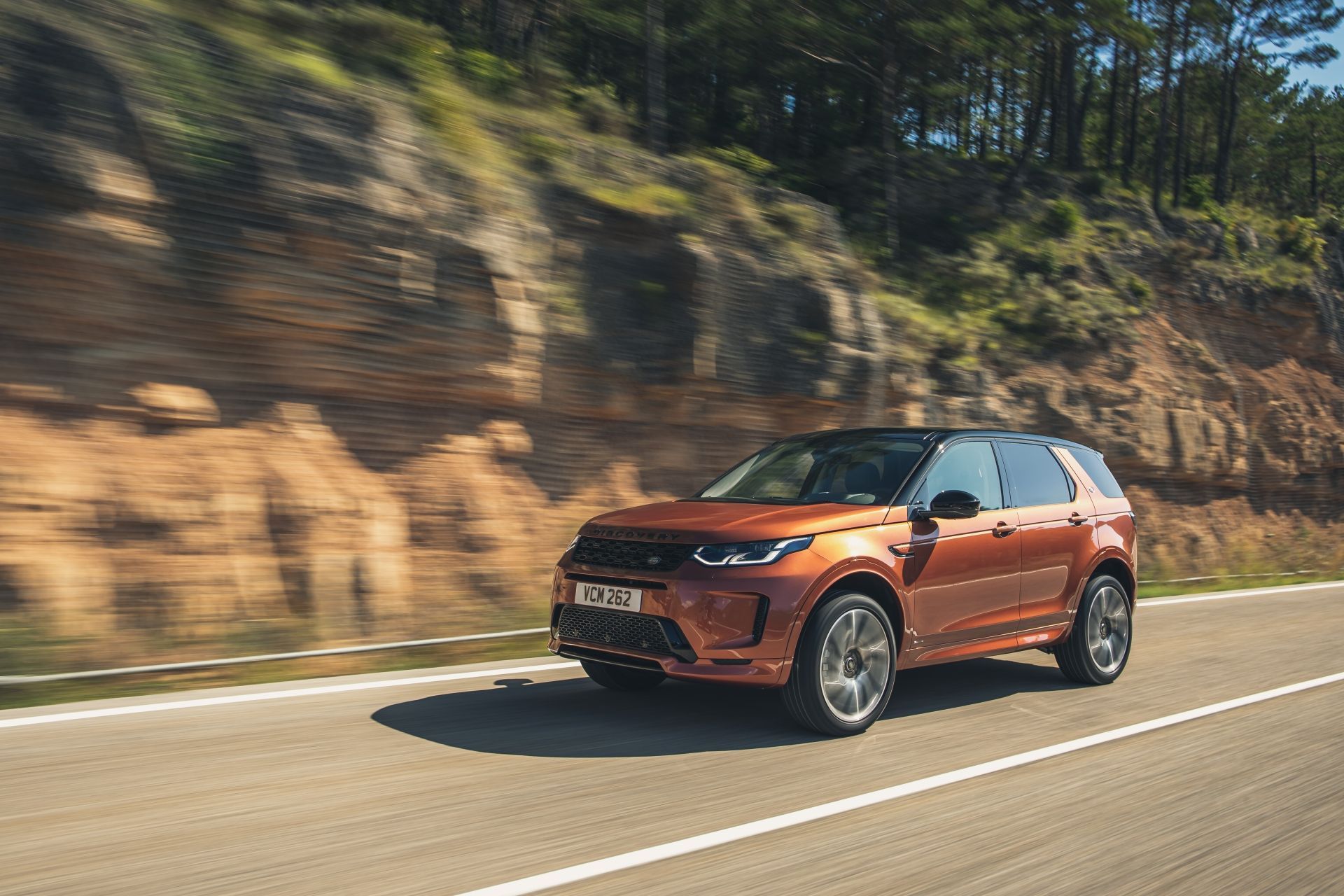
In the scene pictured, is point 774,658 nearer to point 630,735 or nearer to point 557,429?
point 630,735

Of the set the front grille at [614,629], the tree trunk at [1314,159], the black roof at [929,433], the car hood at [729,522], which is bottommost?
the front grille at [614,629]

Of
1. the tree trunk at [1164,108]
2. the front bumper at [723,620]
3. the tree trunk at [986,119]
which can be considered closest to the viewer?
the front bumper at [723,620]

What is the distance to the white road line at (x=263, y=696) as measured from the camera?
6035 mm

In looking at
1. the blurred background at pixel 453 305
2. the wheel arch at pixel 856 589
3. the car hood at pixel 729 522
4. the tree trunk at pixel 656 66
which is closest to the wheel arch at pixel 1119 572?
the wheel arch at pixel 856 589

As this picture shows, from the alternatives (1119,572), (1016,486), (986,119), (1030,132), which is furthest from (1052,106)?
(1016,486)

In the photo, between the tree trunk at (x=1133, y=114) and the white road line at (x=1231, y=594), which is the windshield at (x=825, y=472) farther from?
the tree trunk at (x=1133, y=114)

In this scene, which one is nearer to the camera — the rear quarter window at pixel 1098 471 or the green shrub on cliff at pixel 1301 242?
the rear quarter window at pixel 1098 471

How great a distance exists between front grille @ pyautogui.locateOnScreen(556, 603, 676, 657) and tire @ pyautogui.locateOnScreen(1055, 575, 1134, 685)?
3458 mm

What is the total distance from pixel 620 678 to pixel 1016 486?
2.98 metres

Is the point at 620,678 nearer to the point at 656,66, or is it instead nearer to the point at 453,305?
the point at 453,305

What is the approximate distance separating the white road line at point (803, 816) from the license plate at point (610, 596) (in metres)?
1.61

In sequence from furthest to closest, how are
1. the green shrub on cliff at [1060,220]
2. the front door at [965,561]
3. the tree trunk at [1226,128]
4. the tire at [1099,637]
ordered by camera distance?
1. the tree trunk at [1226,128]
2. the green shrub on cliff at [1060,220]
3. the tire at [1099,637]
4. the front door at [965,561]

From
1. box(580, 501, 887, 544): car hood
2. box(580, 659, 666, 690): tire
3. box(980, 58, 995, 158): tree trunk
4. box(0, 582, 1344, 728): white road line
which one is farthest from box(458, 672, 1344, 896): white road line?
box(980, 58, 995, 158): tree trunk

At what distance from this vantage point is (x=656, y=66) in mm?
19531
